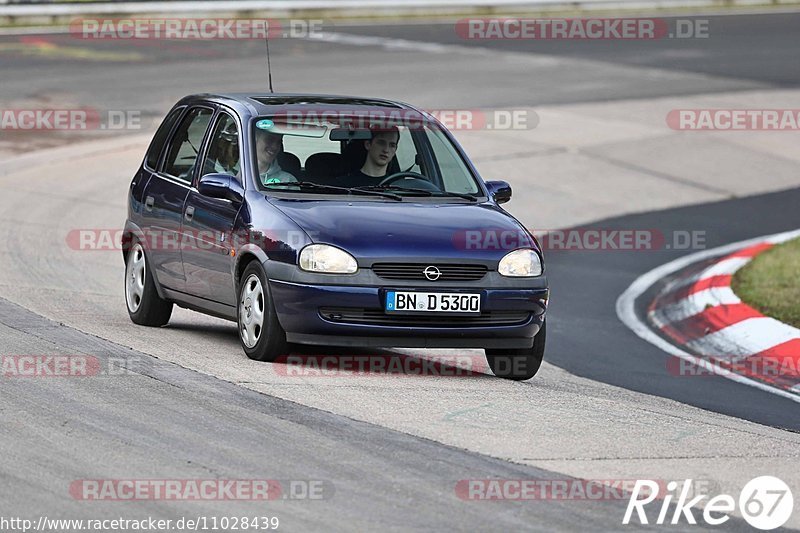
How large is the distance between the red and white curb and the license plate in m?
2.50

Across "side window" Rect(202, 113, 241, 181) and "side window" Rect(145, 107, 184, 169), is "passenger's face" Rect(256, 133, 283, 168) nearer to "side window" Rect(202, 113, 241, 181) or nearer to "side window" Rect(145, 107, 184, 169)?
"side window" Rect(202, 113, 241, 181)

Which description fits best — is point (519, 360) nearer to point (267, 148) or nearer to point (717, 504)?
point (267, 148)

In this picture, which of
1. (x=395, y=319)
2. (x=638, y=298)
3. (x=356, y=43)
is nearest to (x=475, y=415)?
(x=395, y=319)

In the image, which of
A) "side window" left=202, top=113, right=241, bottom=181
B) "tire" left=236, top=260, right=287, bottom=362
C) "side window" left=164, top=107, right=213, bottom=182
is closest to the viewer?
"tire" left=236, top=260, right=287, bottom=362

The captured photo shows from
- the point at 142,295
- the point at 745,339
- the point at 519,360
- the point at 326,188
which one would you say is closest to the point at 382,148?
the point at 326,188

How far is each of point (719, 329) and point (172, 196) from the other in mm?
4545

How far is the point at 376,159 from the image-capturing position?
1009 cm

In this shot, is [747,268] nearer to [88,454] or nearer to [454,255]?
[454,255]

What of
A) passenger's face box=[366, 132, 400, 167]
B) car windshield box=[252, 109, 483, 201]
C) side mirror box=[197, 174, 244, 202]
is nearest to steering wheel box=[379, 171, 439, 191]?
car windshield box=[252, 109, 483, 201]

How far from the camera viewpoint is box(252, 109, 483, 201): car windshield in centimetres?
984

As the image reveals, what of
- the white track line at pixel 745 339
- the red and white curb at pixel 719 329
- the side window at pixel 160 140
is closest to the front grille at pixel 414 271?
the red and white curb at pixel 719 329

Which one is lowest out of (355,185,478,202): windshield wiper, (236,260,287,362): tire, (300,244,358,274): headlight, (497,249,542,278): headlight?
(236,260,287,362): tire

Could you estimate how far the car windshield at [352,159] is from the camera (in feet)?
32.3

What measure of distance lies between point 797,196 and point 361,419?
534 inches
